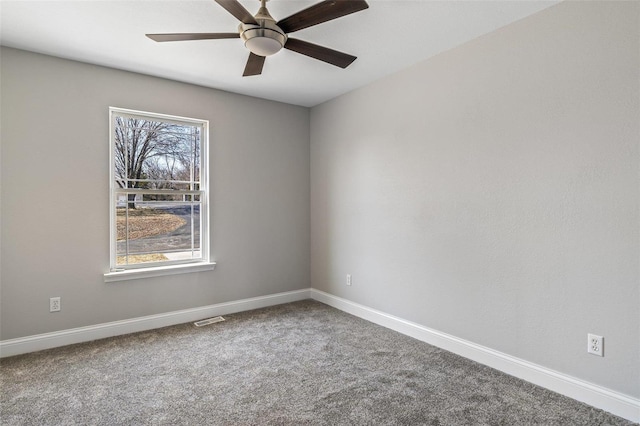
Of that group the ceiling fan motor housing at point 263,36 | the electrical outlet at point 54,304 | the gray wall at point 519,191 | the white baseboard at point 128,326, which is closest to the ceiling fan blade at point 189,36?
the ceiling fan motor housing at point 263,36

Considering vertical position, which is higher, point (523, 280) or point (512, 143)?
point (512, 143)

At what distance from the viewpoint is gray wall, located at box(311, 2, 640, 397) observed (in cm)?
199

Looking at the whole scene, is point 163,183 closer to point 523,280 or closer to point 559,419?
point 523,280

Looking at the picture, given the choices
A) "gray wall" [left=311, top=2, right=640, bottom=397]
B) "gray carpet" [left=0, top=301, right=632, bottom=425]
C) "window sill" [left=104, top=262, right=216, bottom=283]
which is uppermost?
"gray wall" [left=311, top=2, right=640, bottom=397]

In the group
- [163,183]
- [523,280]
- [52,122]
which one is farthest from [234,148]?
[523,280]

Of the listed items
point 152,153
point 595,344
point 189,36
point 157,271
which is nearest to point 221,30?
point 189,36

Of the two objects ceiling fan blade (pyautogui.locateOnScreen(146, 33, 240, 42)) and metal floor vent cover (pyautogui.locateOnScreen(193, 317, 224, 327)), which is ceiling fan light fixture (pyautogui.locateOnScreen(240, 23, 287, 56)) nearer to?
ceiling fan blade (pyautogui.locateOnScreen(146, 33, 240, 42))

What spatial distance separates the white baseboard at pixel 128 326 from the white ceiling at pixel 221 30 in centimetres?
242

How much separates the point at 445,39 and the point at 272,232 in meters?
2.76

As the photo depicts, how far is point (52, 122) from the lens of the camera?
295 centimetres

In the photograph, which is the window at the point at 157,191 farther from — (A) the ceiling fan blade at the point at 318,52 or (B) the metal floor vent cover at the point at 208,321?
(A) the ceiling fan blade at the point at 318,52

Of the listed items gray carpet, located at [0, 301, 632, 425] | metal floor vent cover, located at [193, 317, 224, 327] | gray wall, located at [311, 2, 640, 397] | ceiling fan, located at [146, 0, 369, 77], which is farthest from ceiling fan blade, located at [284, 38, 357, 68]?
metal floor vent cover, located at [193, 317, 224, 327]

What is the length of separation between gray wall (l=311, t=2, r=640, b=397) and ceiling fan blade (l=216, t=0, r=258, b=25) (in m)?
1.77

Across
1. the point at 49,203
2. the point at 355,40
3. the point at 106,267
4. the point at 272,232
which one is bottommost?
the point at 106,267
